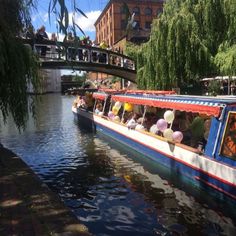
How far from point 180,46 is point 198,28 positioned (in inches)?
57.0

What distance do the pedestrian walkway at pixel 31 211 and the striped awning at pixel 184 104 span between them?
14.0ft

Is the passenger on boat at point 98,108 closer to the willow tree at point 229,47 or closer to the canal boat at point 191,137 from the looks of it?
the canal boat at point 191,137

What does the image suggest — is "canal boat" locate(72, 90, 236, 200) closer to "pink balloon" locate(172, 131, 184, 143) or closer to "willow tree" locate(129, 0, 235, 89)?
"pink balloon" locate(172, 131, 184, 143)

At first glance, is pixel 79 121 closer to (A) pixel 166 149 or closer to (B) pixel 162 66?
(B) pixel 162 66

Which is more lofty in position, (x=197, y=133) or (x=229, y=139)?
(x=229, y=139)

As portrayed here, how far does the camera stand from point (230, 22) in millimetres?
18641

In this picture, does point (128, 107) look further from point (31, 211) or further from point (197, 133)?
point (31, 211)

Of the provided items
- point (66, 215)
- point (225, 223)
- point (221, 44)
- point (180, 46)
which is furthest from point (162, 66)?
point (66, 215)

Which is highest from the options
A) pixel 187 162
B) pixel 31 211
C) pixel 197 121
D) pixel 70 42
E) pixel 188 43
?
pixel 188 43

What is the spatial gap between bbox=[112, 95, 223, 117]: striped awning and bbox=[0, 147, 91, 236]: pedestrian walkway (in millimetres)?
4282

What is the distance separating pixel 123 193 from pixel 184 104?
3214 mm

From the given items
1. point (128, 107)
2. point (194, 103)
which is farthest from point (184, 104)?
point (128, 107)

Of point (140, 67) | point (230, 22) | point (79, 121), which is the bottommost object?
point (79, 121)

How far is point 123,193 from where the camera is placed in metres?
10.2
